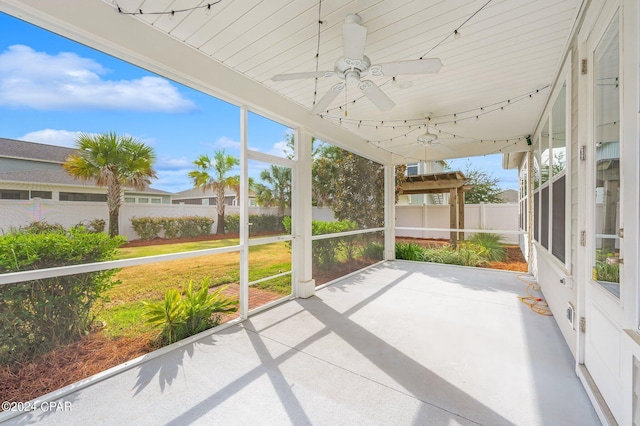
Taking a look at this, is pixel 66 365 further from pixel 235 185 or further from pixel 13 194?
Result: pixel 235 185

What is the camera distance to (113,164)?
7.69 feet

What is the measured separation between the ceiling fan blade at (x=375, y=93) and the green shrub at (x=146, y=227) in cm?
222

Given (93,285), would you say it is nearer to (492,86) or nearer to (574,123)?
(574,123)

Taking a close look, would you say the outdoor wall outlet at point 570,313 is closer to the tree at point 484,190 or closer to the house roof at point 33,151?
the house roof at point 33,151

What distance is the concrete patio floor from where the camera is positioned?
1.77 meters

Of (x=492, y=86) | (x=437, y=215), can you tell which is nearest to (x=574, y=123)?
(x=492, y=86)

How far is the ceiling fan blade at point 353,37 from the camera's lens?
180 cm

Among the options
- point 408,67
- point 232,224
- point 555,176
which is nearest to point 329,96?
point 408,67

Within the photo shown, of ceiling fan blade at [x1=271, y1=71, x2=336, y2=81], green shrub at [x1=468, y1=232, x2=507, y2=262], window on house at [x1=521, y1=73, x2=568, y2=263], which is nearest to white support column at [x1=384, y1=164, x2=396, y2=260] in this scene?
green shrub at [x1=468, y1=232, x2=507, y2=262]

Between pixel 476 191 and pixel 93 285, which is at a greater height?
pixel 476 191

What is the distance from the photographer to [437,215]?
8820 millimetres

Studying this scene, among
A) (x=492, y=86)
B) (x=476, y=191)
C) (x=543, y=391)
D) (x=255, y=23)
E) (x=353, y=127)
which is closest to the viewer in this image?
(x=543, y=391)

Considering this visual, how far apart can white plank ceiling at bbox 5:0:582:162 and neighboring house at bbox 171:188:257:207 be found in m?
1.36

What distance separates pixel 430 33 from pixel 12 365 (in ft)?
13.3
